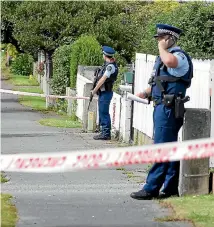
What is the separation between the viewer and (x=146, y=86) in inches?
507

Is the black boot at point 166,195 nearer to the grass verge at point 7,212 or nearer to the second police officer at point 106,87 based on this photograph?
the grass verge at point 7,212

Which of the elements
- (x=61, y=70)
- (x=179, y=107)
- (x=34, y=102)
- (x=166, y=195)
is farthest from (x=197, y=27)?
(x=34, y=102)

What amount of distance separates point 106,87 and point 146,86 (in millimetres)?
1822

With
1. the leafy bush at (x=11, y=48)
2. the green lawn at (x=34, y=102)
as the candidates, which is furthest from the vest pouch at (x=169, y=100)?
the leafy bush at (x=11, y=48)

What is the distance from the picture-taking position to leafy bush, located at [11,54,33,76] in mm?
58656

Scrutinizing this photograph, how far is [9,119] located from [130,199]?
1459 cm

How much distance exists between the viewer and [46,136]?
631 inches

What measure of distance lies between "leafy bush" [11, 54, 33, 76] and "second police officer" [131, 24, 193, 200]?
50.9 metres

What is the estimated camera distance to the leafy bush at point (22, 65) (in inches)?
2309

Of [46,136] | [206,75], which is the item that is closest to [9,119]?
[46,136]

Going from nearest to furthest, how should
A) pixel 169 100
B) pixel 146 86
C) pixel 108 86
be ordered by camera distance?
pixel 169 100
pixel 146 86
pixel 108 86

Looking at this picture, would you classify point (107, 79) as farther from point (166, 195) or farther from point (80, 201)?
point (80, 201)

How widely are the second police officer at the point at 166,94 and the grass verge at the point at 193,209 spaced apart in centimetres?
26

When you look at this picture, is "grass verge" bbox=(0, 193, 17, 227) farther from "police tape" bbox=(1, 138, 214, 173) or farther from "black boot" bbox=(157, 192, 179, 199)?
"black boot" bbox=(157, 192, 179, 199)
